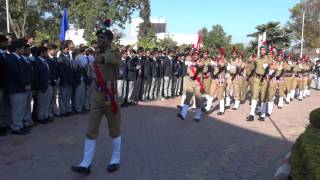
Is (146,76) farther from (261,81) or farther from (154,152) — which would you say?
(154,152)

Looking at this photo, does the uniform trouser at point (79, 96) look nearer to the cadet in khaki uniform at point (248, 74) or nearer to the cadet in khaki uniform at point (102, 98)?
the cadet in khaki uniform at point (248, 74)

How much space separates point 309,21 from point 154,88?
176ft

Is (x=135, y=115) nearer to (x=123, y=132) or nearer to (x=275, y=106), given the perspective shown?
(x=123, y=132)

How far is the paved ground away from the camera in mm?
7398

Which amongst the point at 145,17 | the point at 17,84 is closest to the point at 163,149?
the point at 17,84

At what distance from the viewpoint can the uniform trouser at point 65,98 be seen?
12516 millimetres

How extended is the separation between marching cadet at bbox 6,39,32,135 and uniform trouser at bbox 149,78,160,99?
7812 millimetres

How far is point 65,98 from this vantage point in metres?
12.7

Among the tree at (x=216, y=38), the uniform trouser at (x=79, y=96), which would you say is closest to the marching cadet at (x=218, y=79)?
the uniform trouser at (x=79, y=96)

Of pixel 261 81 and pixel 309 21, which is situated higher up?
pixel 309 21

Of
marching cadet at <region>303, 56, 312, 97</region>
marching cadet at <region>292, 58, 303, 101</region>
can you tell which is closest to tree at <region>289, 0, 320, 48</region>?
marching cadet at <region>303, 56, 312, 97</region>

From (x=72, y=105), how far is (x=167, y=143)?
4448mm

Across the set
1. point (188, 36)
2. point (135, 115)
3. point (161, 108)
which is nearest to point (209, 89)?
point (161, 108)

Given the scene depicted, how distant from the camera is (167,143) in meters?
9.63
